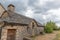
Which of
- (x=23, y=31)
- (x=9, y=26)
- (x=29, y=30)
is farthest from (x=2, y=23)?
(x=29, y=30)

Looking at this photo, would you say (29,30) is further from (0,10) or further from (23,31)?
(0,10)

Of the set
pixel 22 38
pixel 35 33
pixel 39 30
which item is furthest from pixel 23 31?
pixel 39 30

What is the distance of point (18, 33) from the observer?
2225cm

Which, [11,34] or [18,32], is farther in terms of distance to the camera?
[18,32]

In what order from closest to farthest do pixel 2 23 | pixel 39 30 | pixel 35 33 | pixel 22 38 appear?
pixel 2 23, pixel 22 38, pixel 35 33, pixel 39 30

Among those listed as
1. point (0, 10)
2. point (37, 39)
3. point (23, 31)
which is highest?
point (0, 10)

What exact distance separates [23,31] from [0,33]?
4364 millimetres

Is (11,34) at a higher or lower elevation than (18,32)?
lower

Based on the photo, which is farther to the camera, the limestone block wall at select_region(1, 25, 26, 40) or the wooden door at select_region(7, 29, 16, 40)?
the wooden door at select_region(7, 29, 16, 40)

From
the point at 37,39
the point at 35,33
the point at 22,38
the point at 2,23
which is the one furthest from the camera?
the point at 35,33

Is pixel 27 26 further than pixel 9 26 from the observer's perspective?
Yes

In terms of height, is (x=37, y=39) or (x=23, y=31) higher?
(x=23, y=31)

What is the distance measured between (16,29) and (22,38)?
2262 mm

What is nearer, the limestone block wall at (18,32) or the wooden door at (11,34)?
the limestone block wall at (18,32)
